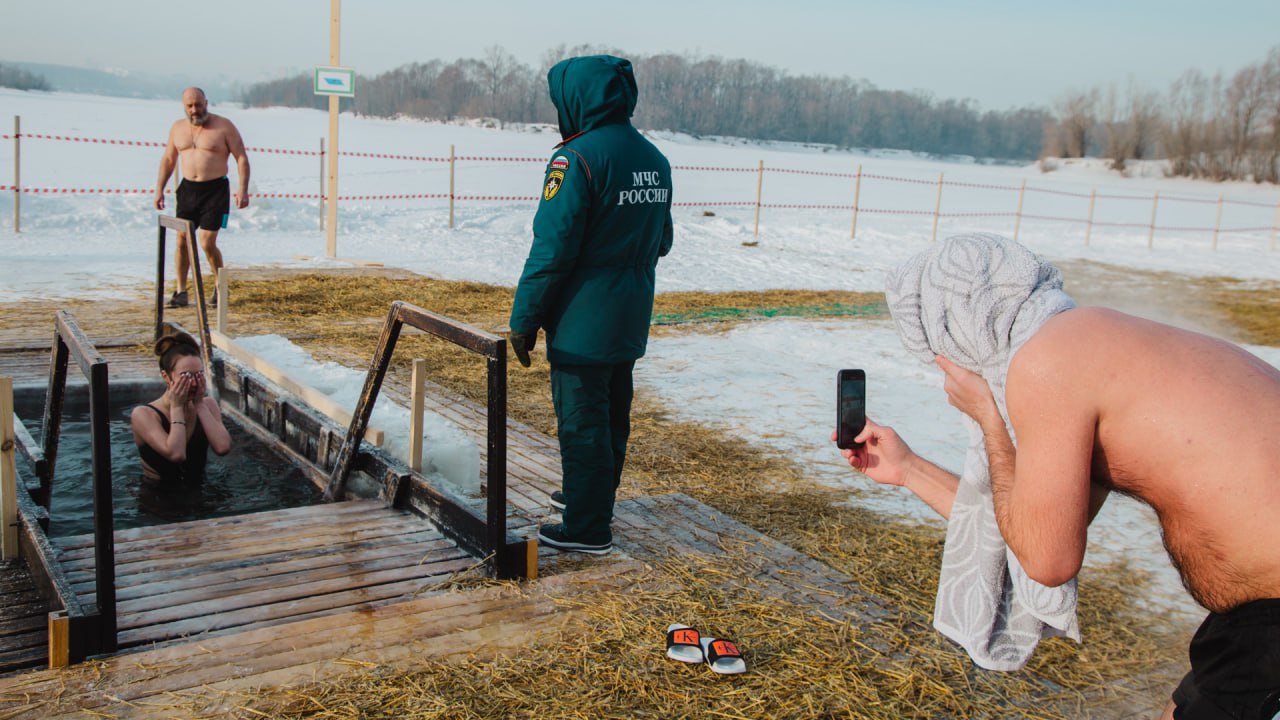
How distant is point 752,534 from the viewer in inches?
174

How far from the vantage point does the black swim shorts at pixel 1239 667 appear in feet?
5.93

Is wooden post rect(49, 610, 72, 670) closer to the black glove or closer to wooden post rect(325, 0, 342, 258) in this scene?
the black glove

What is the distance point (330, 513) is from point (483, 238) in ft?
42.7

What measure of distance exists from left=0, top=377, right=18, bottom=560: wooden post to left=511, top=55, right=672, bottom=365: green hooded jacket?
1793 mm

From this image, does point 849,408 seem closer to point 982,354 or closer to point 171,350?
point 982,354

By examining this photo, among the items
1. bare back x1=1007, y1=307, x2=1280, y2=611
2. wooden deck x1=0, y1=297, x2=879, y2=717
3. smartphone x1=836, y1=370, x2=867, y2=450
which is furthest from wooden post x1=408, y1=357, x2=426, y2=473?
bare back x1=1007, y1=307, x2=1280, y2=611

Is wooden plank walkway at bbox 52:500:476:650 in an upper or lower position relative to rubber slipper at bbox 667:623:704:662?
lower

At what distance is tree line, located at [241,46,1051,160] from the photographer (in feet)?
248

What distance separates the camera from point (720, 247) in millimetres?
17703

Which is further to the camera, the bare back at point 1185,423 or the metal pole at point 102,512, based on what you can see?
the metal pole at point 102,512

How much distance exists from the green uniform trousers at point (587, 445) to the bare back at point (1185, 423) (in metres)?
2.20

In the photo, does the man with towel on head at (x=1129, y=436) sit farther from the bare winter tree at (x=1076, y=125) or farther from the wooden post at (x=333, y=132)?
the bare winter tree at (x=1076, y=125)

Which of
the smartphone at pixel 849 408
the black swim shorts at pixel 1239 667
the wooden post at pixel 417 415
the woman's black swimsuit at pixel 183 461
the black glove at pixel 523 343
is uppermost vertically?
the smartphone at pixel 849 408

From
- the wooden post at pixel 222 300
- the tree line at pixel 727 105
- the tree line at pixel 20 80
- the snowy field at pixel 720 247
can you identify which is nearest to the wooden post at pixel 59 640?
the snowy field at pixel 720 247
